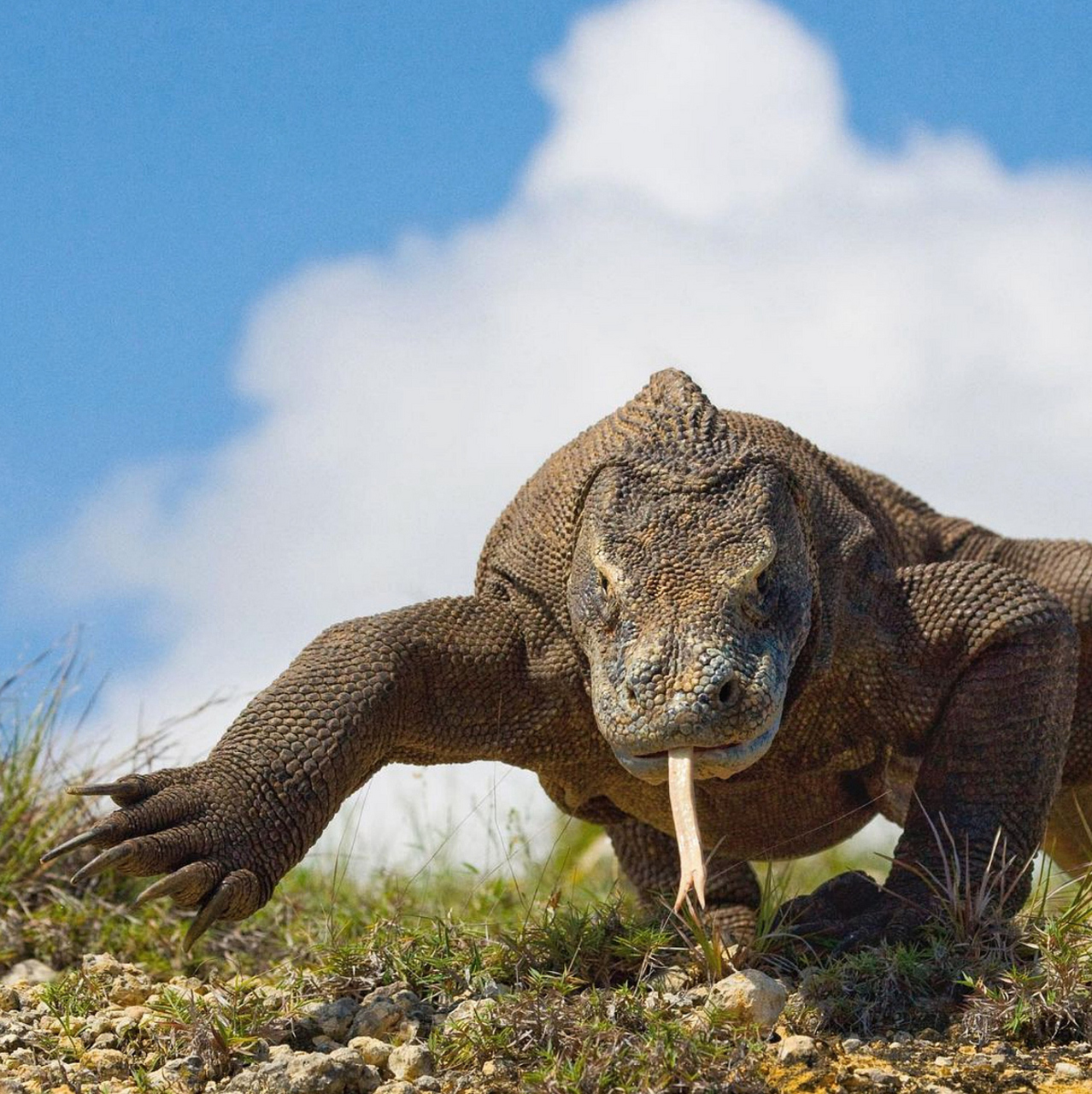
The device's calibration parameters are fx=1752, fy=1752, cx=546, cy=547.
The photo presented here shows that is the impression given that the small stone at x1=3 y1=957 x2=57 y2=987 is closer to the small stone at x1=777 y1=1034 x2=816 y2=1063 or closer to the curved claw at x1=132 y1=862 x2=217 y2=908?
the curved claw at x1=132 y1=862 x2=217 y2=908

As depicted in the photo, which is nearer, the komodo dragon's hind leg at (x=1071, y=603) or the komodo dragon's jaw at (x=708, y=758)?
the komodo dragon's jaw at (x=708, y=758)

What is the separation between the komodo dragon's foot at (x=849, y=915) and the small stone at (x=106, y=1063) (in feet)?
7.23

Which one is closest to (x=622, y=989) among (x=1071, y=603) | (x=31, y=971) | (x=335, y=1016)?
(x=335, y=1016)

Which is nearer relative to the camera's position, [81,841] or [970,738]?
[81,841]

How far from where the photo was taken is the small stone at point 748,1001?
5.26 m

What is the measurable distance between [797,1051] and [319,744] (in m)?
1.96

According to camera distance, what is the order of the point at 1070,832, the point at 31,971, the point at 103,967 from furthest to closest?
the point at 1070,832
the point at 31,971
the point at 103,967

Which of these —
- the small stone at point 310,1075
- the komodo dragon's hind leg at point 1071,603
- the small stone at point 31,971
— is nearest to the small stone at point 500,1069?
the small stone at point 310,1075

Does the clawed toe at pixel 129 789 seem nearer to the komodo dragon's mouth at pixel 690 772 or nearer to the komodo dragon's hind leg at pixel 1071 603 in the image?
the komodo dragon's mouth at pixel 690 772

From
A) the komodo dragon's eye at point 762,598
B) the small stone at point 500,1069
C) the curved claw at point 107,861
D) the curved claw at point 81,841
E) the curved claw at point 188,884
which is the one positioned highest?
the komodo dragon's eye at point 762,598

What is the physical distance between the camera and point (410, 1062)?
5.16 metres

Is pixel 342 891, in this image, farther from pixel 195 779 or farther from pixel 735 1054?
pixel 735 1054

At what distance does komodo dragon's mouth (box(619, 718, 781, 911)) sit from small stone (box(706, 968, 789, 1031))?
13.6 inches

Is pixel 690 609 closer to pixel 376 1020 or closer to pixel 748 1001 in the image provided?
pixel 748 1001
